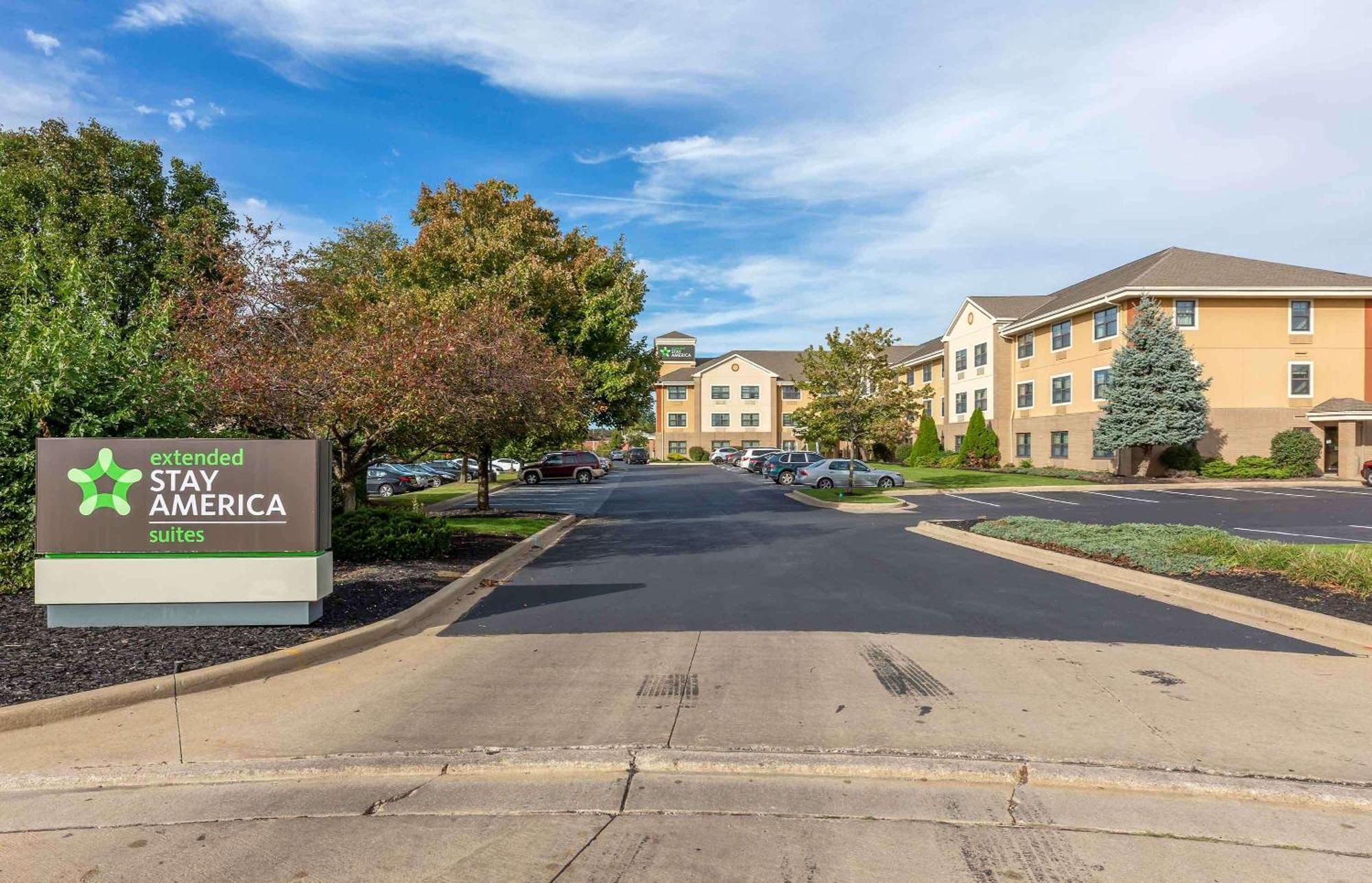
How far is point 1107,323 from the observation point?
40000 millimetres

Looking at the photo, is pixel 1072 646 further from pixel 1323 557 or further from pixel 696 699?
pixel 1323 557

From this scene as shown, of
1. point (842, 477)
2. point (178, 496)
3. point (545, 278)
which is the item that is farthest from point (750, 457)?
point (178, 496)

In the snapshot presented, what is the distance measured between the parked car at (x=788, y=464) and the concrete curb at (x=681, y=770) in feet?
116

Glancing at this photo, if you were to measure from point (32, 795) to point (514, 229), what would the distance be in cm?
Result: 2046

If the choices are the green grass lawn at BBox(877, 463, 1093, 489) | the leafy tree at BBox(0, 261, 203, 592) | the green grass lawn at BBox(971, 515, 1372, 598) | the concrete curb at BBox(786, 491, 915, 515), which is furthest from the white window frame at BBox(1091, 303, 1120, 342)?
the leafy tree at BBox(0, 261, 203, 592)

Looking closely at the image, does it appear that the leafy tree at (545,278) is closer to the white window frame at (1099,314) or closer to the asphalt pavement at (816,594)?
the asphalt pavement at (816,594)

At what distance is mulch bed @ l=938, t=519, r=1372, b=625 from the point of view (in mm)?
8898

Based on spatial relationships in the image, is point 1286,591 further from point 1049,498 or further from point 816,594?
point 1049,498

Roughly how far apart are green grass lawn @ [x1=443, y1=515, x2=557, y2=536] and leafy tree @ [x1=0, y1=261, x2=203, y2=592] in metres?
6.01

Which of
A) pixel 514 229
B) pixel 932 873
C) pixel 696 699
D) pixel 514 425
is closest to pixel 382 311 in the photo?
pixel 514 425

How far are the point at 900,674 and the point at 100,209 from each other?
24266 millimetres

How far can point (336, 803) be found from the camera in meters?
4.84

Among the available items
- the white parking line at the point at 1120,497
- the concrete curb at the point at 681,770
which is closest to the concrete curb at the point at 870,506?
the white parking line at the point at 1120,497

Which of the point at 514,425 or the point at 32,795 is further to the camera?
the point at 514,425
